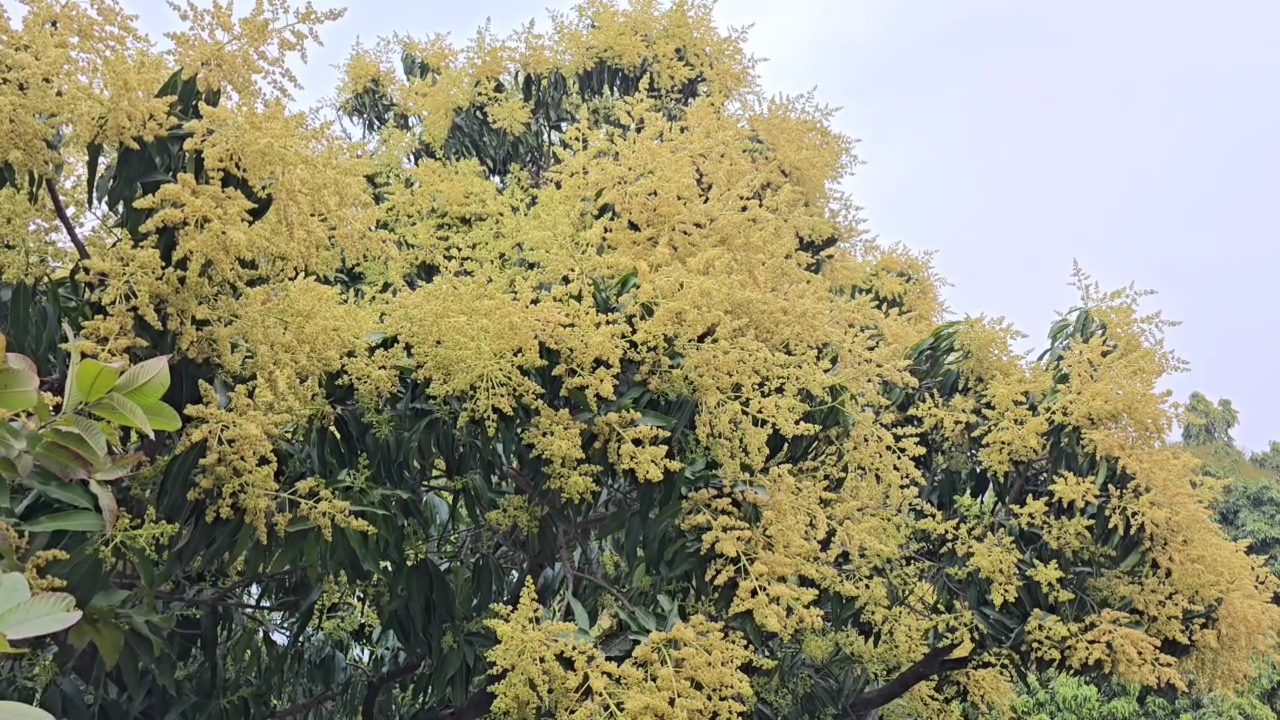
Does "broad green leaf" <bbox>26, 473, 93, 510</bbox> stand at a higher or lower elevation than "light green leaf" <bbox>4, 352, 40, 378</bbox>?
lower

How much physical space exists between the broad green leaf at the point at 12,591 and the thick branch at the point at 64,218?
1.97 meters

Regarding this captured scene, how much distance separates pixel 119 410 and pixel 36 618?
436 mm

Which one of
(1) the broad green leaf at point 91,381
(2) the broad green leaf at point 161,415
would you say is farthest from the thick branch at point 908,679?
(1) the broad green leaf at point 91,381

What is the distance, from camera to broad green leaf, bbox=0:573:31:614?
1.22 metres

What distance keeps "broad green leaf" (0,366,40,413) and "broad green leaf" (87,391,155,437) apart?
113mm

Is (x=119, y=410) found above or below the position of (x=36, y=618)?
above

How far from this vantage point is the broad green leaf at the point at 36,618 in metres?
1.21

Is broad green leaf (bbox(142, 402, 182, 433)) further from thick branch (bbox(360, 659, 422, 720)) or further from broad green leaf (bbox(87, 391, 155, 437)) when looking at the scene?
thick branch (bbox(360, 659, 422, 720))

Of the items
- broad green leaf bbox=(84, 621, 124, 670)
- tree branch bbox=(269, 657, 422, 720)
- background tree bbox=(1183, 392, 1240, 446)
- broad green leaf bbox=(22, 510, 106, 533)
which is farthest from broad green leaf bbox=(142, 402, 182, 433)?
background tree bbox=(1183, 392, 1240, 446)

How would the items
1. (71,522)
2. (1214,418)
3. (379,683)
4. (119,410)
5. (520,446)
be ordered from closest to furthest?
(119,410) → (71,522) → (520,446) → (379,683) → (1214,418)

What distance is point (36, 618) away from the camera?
123 cm

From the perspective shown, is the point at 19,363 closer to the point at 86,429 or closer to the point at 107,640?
the point at 86,429

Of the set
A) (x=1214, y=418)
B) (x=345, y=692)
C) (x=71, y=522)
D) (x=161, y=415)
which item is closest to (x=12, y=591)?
(x=161, y=415)

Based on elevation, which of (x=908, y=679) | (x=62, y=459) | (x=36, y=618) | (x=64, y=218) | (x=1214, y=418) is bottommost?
(x=908, y=679)
